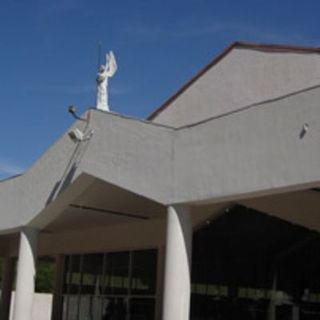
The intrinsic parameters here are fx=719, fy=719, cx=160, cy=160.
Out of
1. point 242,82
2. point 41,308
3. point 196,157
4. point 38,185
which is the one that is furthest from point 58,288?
point 196,157

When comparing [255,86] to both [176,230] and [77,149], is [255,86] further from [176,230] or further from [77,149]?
[176,230]

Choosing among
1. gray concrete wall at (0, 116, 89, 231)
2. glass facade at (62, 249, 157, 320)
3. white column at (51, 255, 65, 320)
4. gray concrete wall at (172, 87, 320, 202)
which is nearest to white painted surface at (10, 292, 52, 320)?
white column at (51, 255, 65, 320)

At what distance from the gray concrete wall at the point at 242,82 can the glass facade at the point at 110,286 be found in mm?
4457

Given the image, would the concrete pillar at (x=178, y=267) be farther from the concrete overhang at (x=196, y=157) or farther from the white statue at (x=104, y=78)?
the white statue at (x=104, y=78)

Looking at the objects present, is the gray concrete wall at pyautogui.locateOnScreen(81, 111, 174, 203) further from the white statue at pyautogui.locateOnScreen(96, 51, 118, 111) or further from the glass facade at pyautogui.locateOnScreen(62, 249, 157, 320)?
the glass facade at pyautogui.locateOnScreen(62, 249, 157, 320)

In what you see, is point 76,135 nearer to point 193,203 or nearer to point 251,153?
point 193,203

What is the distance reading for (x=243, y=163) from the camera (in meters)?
12.3

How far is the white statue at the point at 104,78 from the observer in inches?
671

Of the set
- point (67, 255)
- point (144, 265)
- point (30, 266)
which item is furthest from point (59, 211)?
point (67, 255)

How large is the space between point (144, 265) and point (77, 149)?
6003 mm

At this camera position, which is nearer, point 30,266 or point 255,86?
point 30,266

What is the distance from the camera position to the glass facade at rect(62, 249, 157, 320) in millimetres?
21312

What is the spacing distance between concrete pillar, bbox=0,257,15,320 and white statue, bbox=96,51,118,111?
48.3 ft

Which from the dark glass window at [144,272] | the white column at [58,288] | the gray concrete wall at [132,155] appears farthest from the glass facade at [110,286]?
the gray concrete wall at [132,155]
